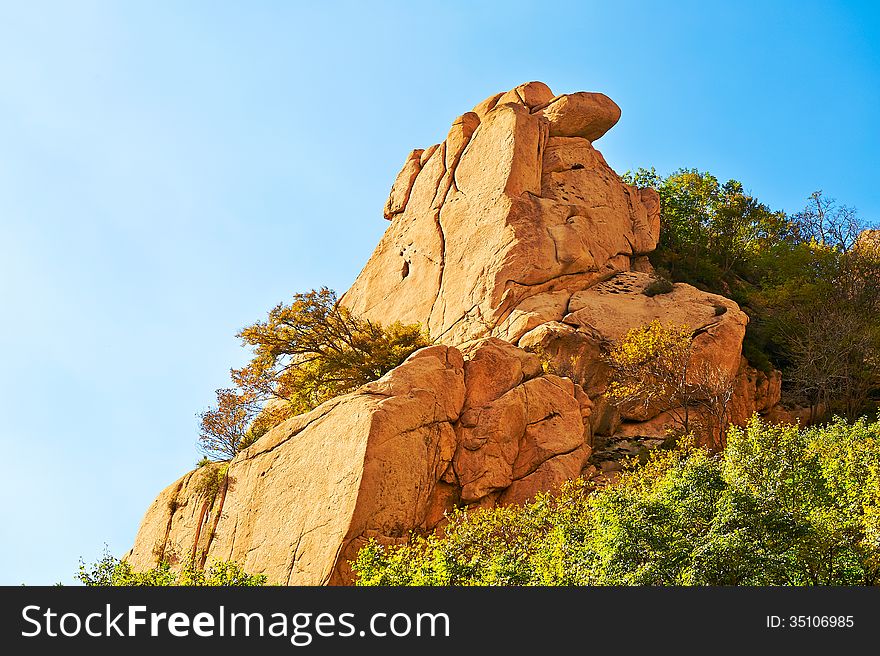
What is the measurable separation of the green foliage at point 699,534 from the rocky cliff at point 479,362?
3269 mm

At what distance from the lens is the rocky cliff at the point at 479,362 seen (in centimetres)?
2980

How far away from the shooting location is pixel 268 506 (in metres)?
31.0

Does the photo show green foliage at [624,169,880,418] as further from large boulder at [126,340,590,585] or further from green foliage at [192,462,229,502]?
green foliage at [192,462,229,502]

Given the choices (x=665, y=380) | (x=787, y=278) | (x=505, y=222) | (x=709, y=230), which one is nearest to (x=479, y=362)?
(x=665, y=380)

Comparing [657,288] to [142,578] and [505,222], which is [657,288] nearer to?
[505,222]

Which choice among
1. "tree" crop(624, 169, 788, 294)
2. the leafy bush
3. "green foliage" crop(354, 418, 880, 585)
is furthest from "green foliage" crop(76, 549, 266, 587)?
"tree" crop(624, 169, 788, 294)

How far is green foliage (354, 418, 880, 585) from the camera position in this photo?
1970 cm

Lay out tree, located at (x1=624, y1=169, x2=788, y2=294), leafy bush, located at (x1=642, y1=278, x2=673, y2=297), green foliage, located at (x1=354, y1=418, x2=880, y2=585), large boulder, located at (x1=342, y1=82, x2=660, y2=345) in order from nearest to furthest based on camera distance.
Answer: green foliage, located at (x1=354, y1=418, x2=880, y2=585) < large boulder, located at (x1=342, y1=82, x2=660, y2=345) < leafy bush, located at (x1=642, y1=278, x2=673, y2=297) < tree, located at (x1=624, y1=169, x2=788, y2=294)

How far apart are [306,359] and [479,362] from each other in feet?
30.2

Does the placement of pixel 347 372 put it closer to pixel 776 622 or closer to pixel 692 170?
pixel 776 622

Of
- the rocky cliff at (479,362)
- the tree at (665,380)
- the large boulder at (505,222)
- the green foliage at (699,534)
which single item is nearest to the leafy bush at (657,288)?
the rocky cliff at (479,362)

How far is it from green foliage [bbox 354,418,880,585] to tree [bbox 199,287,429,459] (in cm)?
1240

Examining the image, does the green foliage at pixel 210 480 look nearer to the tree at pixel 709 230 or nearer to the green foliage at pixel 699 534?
the green foliage at pixel 699 534

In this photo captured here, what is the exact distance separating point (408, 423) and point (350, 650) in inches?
570
